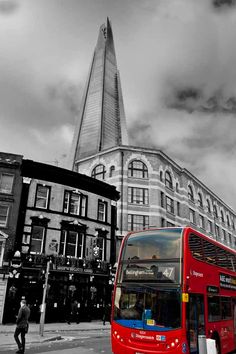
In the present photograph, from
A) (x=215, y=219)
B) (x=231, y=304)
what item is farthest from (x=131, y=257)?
(x=215, y=219)

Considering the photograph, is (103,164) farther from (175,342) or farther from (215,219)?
(175,342)

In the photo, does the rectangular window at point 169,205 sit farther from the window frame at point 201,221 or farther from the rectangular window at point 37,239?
the rectangular window at point 37,239

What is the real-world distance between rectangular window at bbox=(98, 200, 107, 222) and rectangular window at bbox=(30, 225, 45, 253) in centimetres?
645

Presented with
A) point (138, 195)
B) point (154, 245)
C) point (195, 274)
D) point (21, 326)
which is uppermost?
point (138, 195)

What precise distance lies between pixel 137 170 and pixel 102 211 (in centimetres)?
992

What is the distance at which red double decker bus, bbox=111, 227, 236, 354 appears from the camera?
820cm

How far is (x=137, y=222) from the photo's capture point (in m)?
35.6

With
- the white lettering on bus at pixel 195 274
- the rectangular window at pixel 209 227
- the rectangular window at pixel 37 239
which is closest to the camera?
the white lettering on bus at pixel 195 274

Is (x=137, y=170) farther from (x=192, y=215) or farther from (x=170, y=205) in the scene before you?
(x=192, y=215)

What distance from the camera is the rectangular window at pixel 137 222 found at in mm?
35312

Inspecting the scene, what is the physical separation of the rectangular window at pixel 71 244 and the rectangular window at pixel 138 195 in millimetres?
11026

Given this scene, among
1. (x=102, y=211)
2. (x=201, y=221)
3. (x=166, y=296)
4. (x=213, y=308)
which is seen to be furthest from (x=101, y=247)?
(x=201, y=221)

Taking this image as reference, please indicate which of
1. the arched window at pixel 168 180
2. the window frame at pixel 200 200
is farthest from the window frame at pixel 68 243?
the window frame at pixel 200 200

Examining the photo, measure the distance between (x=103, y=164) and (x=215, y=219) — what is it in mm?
24241
